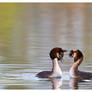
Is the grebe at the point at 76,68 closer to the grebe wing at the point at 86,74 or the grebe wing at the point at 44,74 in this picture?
the grebe wing at the point at 86,74

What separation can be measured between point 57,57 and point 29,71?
34 centimetres

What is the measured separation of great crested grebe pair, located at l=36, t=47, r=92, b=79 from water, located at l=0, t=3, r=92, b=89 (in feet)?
0.12

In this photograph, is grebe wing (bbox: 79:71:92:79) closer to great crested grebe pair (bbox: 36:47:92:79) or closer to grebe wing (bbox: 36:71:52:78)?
great crested grebe pair (bbox: 36:47:92:79)

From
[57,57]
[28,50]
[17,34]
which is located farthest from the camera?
[17,34]

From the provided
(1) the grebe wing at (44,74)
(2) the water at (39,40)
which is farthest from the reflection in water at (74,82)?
(1) the grebe wing at (44,74)

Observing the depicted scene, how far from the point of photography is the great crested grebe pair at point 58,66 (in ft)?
7.64

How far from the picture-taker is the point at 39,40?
3.72 m

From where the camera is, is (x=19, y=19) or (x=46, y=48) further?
(x=19, y=19)

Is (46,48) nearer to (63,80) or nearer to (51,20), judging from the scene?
(63,80)

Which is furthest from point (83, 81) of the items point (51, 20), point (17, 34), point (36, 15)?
point (36, 15)

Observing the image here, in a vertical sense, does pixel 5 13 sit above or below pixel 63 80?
above

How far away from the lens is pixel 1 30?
425 centimetres

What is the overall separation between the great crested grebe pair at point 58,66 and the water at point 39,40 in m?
0.04

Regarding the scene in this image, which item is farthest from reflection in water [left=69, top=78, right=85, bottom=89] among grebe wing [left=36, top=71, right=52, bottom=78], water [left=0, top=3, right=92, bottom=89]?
grebe wing [left=36, top=71, right=52, bottom=78]
